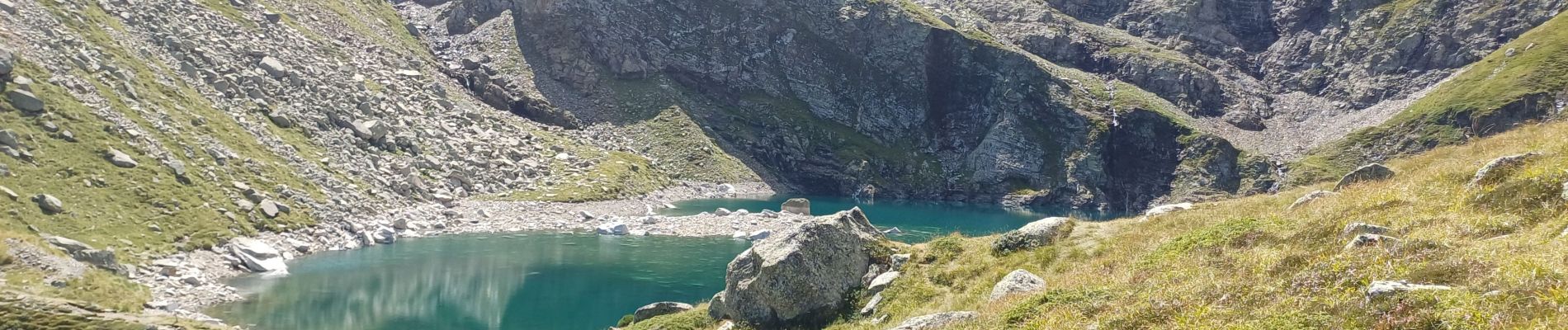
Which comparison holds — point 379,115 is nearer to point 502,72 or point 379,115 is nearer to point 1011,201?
point 502,72

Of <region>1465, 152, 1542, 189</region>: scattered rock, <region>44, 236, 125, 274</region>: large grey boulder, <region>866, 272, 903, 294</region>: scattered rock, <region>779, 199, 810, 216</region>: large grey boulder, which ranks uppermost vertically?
<region>1465, 152, 1542, 189</region>: scattered rock

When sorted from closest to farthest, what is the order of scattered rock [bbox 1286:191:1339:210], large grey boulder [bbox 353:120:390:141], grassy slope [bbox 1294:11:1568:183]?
scattered rock [bbox 1286:191:1339:210] → large grey boulder [bbox 353:120:390:141] → grassy slope [bbox 1294:11:1568:183]

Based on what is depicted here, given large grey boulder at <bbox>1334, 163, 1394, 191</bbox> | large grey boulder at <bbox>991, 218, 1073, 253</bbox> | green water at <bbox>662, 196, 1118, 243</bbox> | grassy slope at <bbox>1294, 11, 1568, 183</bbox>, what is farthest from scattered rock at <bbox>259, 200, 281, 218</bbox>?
grassy slope at <bbox>1294, 11, 1568, 183</bbox>

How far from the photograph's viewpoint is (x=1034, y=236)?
24609 mm

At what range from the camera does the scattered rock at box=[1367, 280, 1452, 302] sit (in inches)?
464

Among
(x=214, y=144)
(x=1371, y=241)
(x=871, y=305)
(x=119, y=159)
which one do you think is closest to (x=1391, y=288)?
(x=1371, y=241)

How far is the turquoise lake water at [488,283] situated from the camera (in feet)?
163

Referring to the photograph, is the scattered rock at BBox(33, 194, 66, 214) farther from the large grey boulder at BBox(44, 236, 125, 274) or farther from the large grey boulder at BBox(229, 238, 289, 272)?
the large grey boulder at BBox(229, 238, 289, 272)

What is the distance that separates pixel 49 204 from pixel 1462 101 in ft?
732

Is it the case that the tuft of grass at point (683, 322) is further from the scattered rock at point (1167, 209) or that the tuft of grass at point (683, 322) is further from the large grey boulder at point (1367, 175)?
the large grey boulder at point (1367, 175)

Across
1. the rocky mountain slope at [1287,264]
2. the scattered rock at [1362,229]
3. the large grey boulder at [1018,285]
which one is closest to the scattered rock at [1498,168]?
the rocky mountain slope at [1287,264]

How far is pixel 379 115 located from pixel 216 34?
20.4m

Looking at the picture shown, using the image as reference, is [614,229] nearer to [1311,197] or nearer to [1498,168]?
[1311,197]

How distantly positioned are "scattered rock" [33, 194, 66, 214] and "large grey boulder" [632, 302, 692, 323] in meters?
46.0
